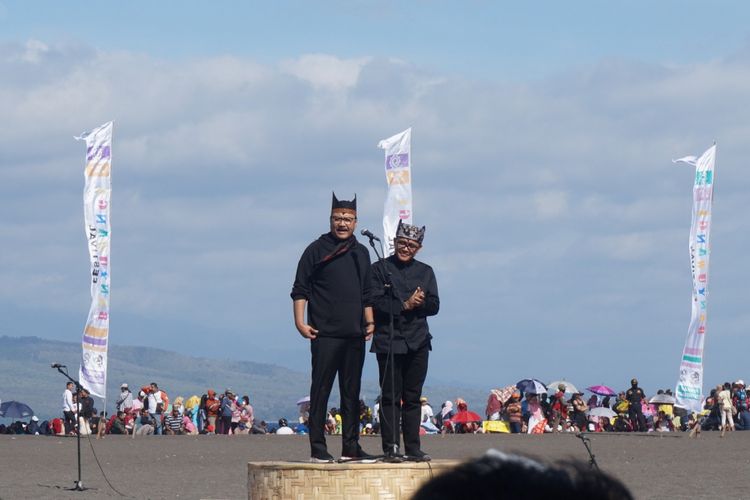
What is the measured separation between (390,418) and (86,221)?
65.6 ft

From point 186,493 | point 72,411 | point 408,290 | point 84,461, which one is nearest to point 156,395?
point 72,411

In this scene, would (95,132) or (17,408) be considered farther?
(17,408)

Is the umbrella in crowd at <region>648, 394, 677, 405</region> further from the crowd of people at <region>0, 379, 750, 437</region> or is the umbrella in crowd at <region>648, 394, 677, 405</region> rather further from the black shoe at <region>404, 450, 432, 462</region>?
the black shoe at <region>404, 450, 432, 462</region>

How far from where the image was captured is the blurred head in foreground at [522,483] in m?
1.52

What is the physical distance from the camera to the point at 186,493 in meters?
16.4

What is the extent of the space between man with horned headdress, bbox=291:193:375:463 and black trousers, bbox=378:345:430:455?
0.26m

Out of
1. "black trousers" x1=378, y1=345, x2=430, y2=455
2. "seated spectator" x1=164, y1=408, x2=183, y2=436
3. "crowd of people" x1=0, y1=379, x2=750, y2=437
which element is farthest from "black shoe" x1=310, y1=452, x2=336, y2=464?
"seated spectator" x1=164, y1=408, x2=183, y2=436

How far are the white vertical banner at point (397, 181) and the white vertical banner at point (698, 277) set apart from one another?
5892 mm

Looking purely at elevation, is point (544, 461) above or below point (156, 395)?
below

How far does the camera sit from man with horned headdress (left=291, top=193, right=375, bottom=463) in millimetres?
10188

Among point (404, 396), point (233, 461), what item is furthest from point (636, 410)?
point (404, 396)

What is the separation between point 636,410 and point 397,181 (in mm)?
10032

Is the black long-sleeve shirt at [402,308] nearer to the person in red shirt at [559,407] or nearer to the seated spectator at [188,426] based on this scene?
the person in red shirt at [559,407]

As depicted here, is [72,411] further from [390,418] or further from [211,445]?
[390,418]
